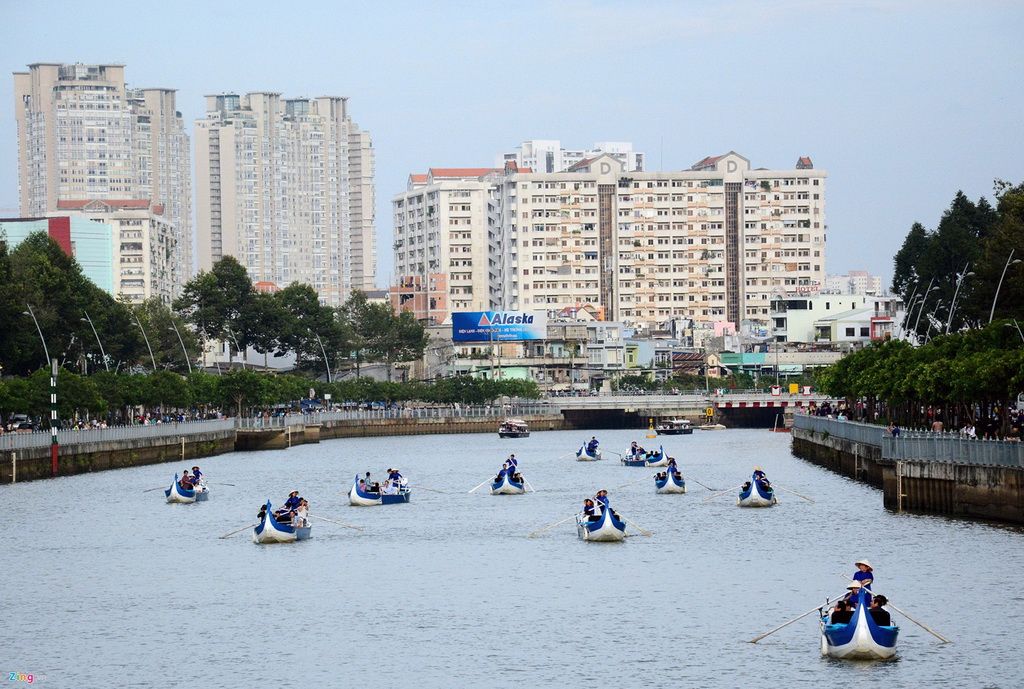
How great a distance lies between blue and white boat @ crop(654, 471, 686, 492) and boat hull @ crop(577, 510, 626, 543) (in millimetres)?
23686

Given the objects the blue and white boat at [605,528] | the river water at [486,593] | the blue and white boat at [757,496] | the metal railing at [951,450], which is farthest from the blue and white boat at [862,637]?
the blue and white boat at [757,496]

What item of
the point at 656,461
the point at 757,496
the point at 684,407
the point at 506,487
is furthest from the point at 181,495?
the point at 684,407

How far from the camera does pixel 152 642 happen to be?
153 feet

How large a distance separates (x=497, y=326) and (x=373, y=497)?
99733mm

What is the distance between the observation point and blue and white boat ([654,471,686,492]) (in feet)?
292

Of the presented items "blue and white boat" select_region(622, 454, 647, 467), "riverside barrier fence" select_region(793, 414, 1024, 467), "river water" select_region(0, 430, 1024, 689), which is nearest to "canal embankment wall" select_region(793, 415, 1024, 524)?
"riverside barrier fence" select_region(793, 414, 1024, 467)

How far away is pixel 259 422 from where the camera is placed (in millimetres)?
141000

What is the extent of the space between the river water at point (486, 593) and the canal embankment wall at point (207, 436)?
513cm

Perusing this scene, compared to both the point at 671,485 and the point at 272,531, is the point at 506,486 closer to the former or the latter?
the point at 671,485

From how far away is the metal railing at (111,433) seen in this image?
90.8 m

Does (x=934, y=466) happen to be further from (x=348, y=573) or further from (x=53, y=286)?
(x=53, y=286)

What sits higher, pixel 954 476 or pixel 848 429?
pixel 848 429

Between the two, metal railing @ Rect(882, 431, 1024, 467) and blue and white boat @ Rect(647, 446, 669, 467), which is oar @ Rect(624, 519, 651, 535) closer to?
metal railing @ Rect(882, 431, 1024, 467)

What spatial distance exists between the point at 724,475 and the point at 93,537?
148 feet
